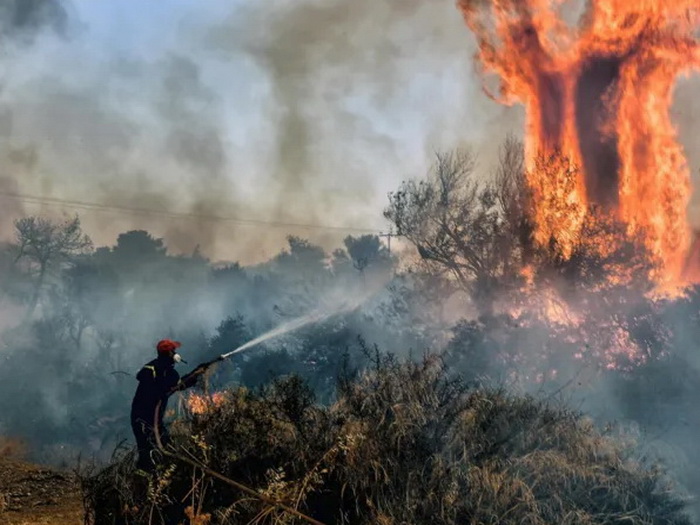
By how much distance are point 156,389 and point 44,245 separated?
61.2 metres

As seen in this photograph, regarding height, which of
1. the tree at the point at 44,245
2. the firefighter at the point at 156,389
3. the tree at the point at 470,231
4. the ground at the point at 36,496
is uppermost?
the tree at the point at 44,245

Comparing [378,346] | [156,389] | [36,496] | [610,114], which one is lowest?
[36,496]

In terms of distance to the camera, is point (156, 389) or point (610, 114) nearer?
point (156, 389)

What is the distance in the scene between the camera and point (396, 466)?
6.14 meters

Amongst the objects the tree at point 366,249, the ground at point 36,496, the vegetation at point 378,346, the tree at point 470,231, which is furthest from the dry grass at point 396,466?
the tree at point 366,249

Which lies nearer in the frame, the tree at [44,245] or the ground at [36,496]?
the ground at [36,496]

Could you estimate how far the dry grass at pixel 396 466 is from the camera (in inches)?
223

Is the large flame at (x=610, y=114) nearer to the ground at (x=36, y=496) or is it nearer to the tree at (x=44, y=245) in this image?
the ground at (x=36, y=496)

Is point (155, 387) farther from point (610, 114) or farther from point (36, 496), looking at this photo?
point (610, 114)

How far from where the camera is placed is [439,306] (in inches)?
1324

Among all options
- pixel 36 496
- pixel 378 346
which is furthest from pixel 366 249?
pixel 36 496

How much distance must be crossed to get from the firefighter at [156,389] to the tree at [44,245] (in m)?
58.6

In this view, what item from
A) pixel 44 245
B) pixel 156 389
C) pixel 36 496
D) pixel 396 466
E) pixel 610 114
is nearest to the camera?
pixel 396 466

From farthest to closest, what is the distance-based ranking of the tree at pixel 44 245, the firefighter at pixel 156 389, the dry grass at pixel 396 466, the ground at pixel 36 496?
the tree at pixel 44 245 < the ground at pixel 36 496 < the firefighter at pixel 156 389 < the dry grass at pixel 396 466
